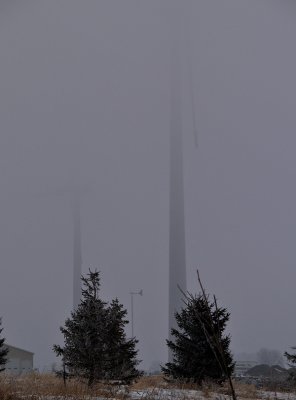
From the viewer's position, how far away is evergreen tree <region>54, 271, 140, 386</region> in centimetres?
1366

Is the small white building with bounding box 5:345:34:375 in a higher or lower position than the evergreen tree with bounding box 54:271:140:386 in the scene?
lower

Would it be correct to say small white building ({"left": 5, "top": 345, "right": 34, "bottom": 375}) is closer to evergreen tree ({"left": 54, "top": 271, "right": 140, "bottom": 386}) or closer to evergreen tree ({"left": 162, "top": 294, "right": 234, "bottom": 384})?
evergreen tree ({"left": 162, "top": 294, "right": 234, "bottom": 384})

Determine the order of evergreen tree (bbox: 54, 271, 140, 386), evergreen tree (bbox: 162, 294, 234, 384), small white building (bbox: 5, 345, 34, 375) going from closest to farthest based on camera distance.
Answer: evergreen tree (bbox: 54, 271, 140, 386) < evergreen tree (bbox: 162, 294, 234, 384) < small white building (bbox: 5, 345, 34, 375)

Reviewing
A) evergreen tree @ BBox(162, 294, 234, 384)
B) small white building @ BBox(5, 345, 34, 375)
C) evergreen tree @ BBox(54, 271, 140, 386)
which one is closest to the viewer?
evergreen tree @ BBox(54, 271, 140, 386)

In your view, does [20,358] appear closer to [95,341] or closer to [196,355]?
[196,355]

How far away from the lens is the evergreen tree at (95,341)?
44.8 ft

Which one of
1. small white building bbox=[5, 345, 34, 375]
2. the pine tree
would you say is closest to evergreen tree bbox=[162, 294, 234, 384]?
the pine tree

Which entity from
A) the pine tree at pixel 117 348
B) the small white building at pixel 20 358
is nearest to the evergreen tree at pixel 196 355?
the pine tree at pixel 117 348

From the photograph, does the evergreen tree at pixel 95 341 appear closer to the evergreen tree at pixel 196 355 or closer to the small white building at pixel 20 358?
the evergreen tree at pixel 196 355

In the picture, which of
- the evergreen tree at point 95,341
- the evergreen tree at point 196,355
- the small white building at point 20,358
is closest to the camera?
the evergreen tree at point 95,341

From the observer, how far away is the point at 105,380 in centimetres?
1355

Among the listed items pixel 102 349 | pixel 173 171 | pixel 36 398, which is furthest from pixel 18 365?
pixel 36 398

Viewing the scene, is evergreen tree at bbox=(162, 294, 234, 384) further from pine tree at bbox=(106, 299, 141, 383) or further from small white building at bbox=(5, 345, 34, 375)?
small white building at bbox=(5, 345, 34, 375)

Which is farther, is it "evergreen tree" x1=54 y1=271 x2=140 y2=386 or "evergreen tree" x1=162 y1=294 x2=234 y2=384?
"evergreen tree" x1=162 y1=294 x2=234 y2=384
